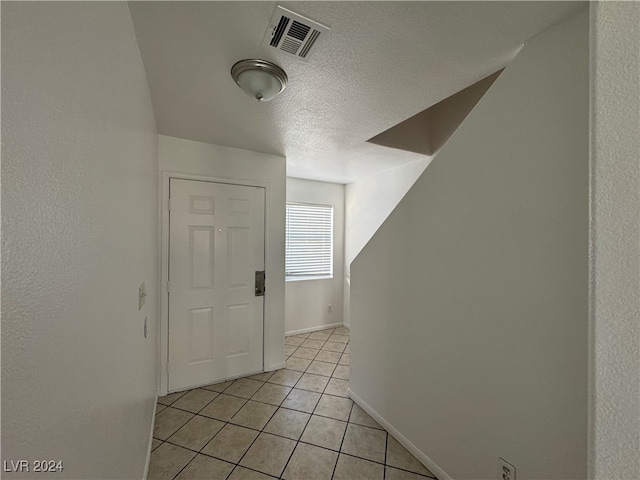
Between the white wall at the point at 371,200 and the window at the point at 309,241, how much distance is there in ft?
1.09

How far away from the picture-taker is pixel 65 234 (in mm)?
576

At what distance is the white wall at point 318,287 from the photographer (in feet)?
13.3

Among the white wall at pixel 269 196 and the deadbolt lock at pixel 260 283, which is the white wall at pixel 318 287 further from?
the deadbolt lock at pixel 260 283

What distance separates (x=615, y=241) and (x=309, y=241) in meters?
3.64

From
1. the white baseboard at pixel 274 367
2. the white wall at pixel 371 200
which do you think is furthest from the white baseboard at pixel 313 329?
the white baseboard at pixel 274 367

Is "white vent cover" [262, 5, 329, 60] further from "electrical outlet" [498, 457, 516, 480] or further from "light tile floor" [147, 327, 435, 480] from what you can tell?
"light tile floor" [147, 327, 435, 480]

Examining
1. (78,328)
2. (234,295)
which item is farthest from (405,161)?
(78,328)

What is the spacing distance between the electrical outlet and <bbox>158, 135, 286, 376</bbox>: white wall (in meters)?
2.13

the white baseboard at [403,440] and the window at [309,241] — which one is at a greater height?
the window at [309,241]

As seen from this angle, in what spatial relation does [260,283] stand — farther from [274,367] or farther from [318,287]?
[318,287]

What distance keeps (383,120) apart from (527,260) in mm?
1418

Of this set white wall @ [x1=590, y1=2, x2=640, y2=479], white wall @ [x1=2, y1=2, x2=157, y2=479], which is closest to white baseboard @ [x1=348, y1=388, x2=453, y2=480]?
white wall @ [x1=590, y1=2, x2=640, y2=479]

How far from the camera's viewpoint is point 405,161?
3.20m

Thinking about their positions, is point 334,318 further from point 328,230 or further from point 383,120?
point 383,120
